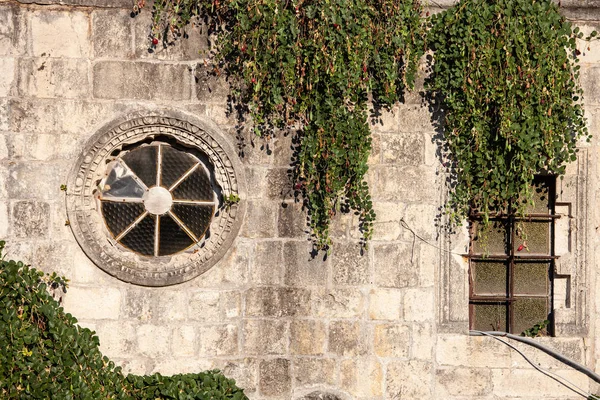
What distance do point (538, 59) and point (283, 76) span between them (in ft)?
6.79

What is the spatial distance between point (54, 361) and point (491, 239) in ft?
12.3

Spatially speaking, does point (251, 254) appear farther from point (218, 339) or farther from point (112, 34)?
point (112, 34)

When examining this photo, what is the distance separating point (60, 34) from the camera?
673 centimetres

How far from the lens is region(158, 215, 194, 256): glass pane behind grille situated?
7055mm

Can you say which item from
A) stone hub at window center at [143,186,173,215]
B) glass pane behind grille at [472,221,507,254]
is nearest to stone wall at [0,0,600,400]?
glass pane behind grille at [472,221,507,254]

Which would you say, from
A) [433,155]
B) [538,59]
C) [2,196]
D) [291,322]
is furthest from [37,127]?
[538,59]

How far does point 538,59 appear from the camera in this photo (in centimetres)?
680

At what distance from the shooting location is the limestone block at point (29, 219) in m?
6.72

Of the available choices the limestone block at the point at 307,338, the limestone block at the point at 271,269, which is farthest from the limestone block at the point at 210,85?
the limestone block at the point at 307,338

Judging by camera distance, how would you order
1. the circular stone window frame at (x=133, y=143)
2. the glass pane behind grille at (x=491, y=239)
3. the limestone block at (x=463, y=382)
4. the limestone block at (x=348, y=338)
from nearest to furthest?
the circular stone window frame at (x=133, y=143) < the limestone block at (x=348, y=338) < the limestone block at (x=463, y=382) < the glass pane behind grille at (x=491, y=239)

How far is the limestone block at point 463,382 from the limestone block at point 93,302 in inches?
108

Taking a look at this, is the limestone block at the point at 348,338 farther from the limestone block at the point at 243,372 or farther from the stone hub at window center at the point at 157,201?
the stone hub at window center at the point at 157,201

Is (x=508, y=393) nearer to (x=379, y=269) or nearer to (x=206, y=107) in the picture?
(x=379, y=269)

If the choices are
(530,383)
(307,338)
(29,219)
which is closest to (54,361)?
(29,219)
